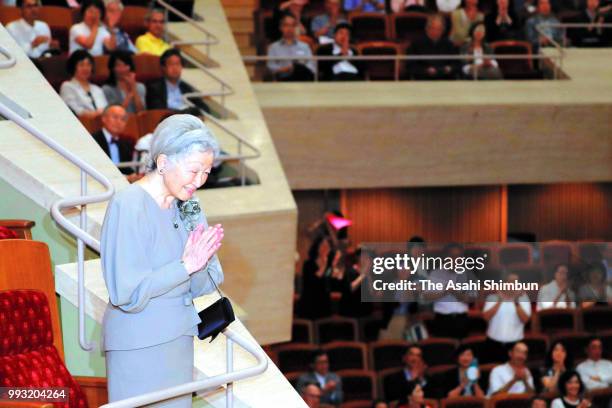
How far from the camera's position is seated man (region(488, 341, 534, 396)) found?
7.32m

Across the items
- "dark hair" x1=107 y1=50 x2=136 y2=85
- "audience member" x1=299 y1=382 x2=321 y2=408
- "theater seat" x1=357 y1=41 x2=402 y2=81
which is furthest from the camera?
"theater seat" x1=357 y1=41 x2=402 y2=81

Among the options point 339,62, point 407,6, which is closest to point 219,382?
point 339,62

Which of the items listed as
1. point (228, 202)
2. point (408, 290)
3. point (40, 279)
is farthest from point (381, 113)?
point (40, 279)

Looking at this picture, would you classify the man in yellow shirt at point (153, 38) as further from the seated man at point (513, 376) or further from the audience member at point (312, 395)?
the seated man at point (513, 376)

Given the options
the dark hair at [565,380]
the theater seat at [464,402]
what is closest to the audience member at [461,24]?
the dark hair at [565,380]

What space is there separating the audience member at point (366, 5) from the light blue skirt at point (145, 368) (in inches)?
283

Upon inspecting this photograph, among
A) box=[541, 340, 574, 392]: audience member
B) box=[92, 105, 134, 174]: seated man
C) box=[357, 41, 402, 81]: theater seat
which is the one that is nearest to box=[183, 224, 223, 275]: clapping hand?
box=[92, 105, 134, 174]: seated man

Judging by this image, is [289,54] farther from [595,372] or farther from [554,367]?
[595,372]

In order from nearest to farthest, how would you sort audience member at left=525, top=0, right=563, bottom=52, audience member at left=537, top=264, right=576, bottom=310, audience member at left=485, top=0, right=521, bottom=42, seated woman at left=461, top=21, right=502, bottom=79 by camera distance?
1. audience member at left=537, top=264, right=576, bottom=310
2. seated woman at left=461, top=21, right=502, bottom=79
3. audience member at left=485, top=0, right=521, bottom=42
4. audience member at left=525, top=0, right=563, bottom=52

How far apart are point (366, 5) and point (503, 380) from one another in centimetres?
389

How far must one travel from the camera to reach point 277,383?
3.51 metres

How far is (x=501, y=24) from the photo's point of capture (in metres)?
9.76

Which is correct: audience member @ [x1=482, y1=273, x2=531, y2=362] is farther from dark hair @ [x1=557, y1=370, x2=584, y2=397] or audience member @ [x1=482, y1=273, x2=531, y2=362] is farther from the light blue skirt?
the light blue skirt

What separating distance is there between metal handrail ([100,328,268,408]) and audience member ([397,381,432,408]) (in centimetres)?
355
